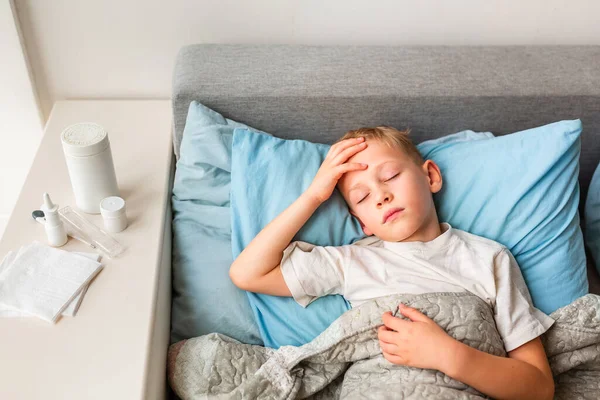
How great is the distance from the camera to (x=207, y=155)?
4.58 ft

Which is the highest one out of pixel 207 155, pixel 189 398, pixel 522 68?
pixel 522 68

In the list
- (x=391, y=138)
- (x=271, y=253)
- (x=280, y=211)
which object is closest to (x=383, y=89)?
(x=391, y=138)

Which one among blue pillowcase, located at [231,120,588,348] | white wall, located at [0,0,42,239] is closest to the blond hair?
blue pillowcase, located at [231,120,588,348]

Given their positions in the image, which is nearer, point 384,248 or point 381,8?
point 384,248

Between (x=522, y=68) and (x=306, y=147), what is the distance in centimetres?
64

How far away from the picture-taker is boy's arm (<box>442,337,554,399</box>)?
41.8 inches

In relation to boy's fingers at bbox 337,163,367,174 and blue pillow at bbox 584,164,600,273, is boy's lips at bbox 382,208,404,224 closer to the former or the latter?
boy's fingers at bbox 337,163,367,174

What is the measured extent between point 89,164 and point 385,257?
2.17 ft

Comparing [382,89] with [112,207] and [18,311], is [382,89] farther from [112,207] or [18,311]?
[18,311]

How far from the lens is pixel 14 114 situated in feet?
5.27

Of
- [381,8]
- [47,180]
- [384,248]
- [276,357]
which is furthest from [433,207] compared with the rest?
[47,180]

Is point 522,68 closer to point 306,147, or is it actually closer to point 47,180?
point 306,147

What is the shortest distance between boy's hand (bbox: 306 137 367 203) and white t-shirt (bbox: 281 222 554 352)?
120 millimetres

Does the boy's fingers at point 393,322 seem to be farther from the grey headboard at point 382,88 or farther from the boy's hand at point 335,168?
the grey headboard at point 382,88
